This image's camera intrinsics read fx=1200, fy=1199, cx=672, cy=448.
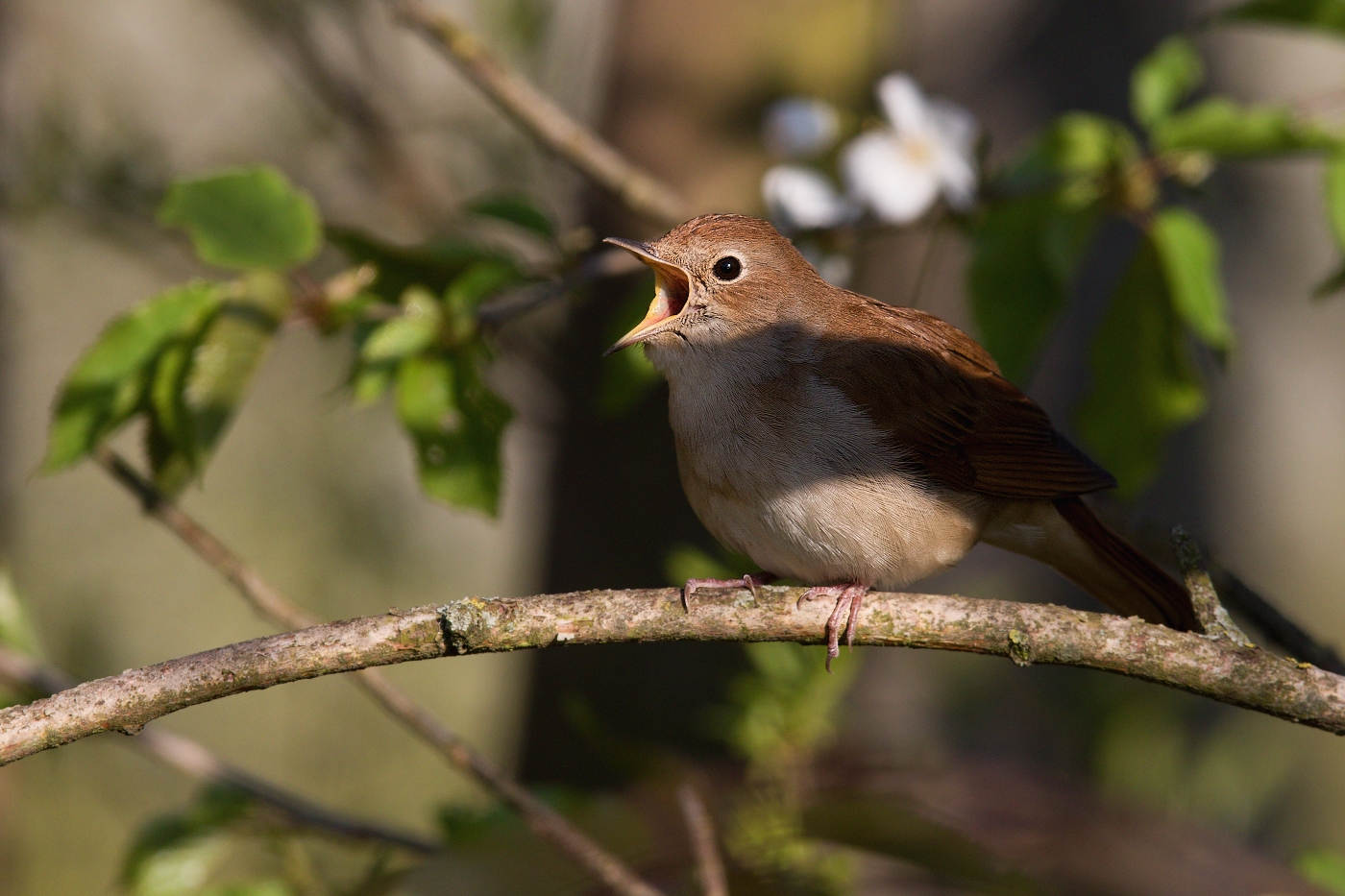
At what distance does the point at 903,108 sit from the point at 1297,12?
2.99 feet

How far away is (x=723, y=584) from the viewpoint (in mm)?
2309

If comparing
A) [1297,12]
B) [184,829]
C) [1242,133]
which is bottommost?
[184,829]

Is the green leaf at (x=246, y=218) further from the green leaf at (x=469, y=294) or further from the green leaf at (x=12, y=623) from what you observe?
the green leaf at (x=12, y=623)

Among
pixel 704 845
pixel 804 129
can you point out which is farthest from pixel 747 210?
pixel 704 845

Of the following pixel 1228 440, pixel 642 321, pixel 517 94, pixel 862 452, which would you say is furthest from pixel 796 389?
pixel 1228 440

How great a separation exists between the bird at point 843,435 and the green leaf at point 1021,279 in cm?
6

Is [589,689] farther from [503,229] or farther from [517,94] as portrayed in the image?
[503,229]

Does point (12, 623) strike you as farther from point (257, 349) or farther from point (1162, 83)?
point (1162, 83)

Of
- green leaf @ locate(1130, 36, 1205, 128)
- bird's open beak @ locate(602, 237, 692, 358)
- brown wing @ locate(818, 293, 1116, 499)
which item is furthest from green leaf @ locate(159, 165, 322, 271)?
green leaf @ locate(1130, 36, 1205, 128)

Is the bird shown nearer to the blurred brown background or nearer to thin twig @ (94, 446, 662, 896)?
thin twig @ (94, 446, 662, 896)

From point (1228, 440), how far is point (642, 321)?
2607mm

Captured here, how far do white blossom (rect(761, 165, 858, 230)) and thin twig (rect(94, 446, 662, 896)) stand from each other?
5.35 ft

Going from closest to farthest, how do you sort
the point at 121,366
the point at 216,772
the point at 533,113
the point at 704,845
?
the point at 704,845, the point at 121,366, the point at 216,772, the point at 533,113

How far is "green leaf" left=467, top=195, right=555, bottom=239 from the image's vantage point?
2.70 m
